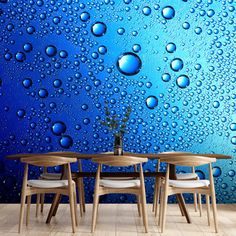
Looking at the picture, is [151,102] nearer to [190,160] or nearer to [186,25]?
[186,25]

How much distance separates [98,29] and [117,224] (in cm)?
250

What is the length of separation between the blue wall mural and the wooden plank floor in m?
0.60

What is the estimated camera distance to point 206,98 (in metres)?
5.34

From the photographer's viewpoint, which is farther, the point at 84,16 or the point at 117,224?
the point at 84,16

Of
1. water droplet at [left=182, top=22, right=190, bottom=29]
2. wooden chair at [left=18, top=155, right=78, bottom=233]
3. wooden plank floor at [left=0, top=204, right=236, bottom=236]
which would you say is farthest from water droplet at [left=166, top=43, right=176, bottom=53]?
wooden chair at [left=18, top=155, right=78, bottom=233]

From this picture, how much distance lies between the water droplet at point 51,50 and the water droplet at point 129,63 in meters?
0.78

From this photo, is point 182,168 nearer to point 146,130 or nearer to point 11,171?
point 146,130

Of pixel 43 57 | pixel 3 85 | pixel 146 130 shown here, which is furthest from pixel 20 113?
pixel 146 130

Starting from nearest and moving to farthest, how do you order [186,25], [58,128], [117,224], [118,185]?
[118,185], [117,224], [58,128], [186,25]

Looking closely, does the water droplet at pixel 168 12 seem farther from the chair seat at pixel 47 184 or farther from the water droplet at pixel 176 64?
the chair seat at pixel 47 184

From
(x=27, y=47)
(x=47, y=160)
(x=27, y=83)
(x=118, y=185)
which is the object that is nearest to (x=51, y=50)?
(x=27, y=47)

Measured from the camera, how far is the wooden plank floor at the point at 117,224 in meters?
3.60

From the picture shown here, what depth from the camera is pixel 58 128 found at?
5.31m

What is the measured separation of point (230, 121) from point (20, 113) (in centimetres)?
253
